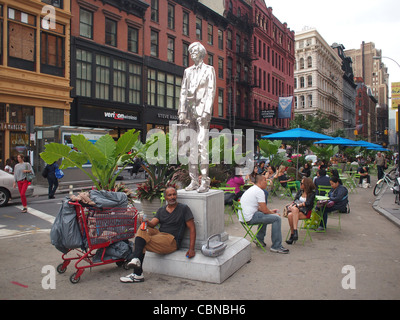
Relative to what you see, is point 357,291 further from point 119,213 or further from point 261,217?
point 119,213

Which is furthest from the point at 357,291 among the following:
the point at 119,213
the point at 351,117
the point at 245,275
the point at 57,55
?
the point at 351,117

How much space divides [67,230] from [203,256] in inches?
73.5

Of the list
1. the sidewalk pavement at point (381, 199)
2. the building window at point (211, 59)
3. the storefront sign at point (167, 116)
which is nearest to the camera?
the sidewalk pavement at point (381, 199)

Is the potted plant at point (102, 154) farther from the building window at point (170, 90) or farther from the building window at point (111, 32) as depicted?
the building window at point (170, 90)

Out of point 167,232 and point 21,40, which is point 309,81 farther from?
point 167,232

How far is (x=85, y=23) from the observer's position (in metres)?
23.1

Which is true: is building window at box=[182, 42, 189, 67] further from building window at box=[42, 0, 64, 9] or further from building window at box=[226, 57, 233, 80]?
building window at box=[42, 0, 64, 9]

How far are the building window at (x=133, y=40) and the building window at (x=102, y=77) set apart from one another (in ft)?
8.77

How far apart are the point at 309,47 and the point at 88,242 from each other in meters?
65.4

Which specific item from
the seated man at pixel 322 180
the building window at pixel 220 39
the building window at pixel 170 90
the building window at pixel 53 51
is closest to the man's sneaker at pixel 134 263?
the seated man at pixel 322 180

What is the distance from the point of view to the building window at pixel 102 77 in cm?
2389

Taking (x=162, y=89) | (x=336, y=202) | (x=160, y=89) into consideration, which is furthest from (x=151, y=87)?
(x=336, y=202)

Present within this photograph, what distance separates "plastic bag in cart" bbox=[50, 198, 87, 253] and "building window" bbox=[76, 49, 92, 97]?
19616 millimetres

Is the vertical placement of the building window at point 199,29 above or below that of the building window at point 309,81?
below
